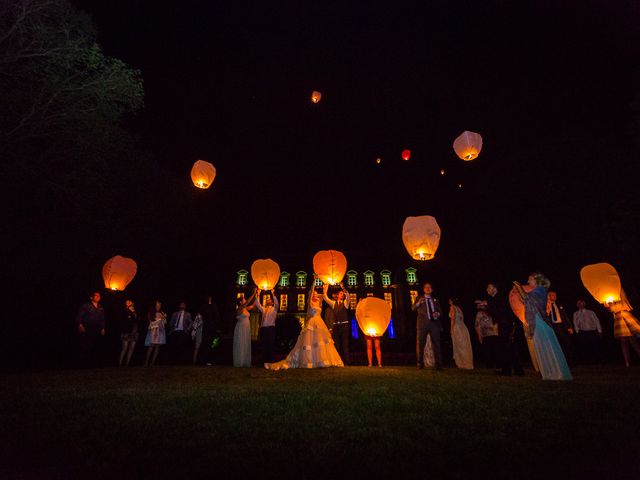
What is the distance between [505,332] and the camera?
27.7 ft

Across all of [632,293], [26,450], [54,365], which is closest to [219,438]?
[26,450]

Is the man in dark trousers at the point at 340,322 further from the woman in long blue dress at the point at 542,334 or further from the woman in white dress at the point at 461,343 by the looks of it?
the woman in long blue dress at the point at 542,334

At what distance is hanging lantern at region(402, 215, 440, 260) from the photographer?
28.5 feet

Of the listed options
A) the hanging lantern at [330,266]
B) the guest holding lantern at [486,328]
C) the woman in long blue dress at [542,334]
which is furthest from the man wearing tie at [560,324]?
the hanging lantern at [330,266]

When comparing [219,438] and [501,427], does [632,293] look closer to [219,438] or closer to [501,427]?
[501,427]

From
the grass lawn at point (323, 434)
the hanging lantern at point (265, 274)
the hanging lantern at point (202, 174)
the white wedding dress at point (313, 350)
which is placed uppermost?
the hanging lantern at point (202, 174)

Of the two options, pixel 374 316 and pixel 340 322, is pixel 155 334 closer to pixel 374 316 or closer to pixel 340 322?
pixel 340 322

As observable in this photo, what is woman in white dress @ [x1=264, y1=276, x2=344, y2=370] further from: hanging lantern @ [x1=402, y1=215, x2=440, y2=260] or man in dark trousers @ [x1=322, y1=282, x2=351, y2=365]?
hanging lantern @ [x1=402, y1=215, x2=440, y2=260]

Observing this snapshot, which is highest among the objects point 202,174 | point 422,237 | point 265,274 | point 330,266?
point 202,174

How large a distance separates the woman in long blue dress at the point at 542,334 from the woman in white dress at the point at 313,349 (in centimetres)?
527

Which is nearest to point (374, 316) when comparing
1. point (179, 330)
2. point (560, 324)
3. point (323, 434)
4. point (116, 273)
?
point (560, 324)

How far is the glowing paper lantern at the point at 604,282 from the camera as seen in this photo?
9477mm

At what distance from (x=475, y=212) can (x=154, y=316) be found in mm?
20708

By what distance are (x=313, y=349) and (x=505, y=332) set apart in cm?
510
